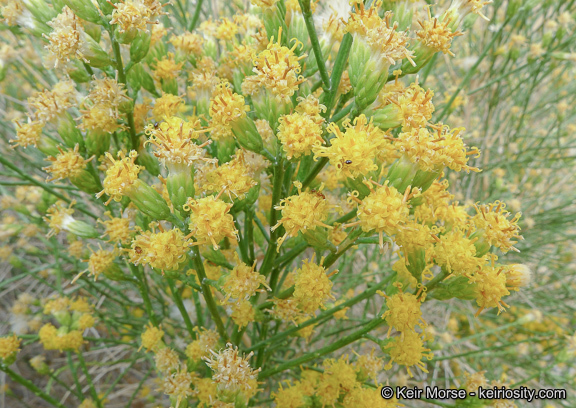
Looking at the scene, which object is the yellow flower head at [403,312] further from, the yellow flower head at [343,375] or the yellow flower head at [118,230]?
the yellow flower head at [118,230]

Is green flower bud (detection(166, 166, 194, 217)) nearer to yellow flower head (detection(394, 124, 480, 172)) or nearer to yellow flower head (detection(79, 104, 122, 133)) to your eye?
yellow flower head (detection(79, 104, 122, 133))

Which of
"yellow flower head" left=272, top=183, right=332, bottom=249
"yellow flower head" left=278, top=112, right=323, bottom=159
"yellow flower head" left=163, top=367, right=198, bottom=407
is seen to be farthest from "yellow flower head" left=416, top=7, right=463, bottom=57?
"yellow flower head" left=163, top=367, right=198, bottom=407

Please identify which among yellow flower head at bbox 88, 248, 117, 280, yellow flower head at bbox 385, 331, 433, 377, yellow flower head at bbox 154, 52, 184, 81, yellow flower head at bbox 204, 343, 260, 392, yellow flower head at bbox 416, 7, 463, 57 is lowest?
yellow flower head at bbox 204, 343, 260, 392

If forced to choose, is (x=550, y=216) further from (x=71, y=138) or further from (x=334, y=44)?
(x=71, y=138)

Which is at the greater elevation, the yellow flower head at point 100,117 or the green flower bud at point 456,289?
the yellow flower head at point 100,117

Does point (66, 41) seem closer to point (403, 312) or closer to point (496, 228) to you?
point (403, 312)

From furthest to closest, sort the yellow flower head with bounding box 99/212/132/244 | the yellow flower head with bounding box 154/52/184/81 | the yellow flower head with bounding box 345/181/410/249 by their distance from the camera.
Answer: the yellow flower head with bounding box 154/52/184/81, the yellow flower head with bounding box 99/212/132/244, the yellow flower head with bounding box 345/181/410/249

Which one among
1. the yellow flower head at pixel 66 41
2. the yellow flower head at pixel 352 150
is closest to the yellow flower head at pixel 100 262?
the yellow flower head at pixel 66 41

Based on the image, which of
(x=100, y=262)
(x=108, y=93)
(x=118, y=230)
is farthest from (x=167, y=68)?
(x=100, y=262)

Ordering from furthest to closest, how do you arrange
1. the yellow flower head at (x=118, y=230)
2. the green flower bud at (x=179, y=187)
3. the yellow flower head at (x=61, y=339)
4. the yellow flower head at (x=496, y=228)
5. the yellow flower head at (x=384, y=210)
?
the yellow flower head at (x=61, y=339) < the yellow flower head at (x=118, y=230) < the yellow flower head at (x=496, y=228) < the green flower bud at (x=179, y=187) < the yellow flower head at (x=384, y=210)
